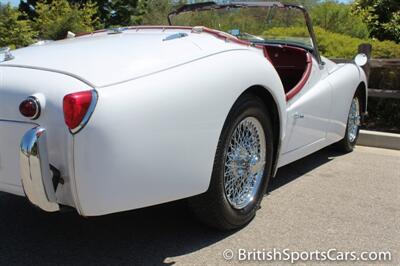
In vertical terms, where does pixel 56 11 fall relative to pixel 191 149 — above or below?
below

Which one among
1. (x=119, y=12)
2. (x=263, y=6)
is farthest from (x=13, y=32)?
(x=119, y=12)

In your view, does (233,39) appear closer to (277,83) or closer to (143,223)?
(277,83)

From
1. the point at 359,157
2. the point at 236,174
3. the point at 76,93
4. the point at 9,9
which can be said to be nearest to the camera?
the point at 76,93

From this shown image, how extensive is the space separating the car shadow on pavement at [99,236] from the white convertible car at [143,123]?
0.91ft

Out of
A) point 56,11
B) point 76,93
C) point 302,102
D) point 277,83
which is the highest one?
point 76,93

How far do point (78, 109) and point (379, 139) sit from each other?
4719mm

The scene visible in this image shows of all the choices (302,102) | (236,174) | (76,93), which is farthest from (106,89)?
(302,102)

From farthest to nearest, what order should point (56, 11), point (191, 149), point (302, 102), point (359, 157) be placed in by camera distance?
point (56, 11) < point (359, 157) < point (302, 102) < point (191, 149)

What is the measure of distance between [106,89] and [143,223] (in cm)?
132

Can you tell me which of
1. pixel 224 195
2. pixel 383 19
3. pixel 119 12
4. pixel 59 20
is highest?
pixel 224 195

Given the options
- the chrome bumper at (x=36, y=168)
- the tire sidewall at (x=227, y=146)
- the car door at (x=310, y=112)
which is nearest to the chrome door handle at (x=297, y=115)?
the car door at (x=310, y=112)

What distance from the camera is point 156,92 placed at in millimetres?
2623

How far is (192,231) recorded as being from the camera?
11.1ft

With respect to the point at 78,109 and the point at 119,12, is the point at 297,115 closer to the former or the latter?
the point at 78,109
